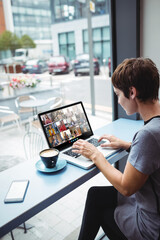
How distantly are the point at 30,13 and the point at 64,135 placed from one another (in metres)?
3.85

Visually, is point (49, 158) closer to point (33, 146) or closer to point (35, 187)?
point (35, 187)

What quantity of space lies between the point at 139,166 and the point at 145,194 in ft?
0.53

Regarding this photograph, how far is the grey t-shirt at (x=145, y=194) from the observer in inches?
32.3

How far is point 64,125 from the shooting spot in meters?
1.35

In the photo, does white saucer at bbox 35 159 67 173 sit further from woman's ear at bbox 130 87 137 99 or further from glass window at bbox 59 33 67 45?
glass window at bbox 59 33 67 45

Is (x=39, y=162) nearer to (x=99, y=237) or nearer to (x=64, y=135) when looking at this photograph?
(x=64, y=135)

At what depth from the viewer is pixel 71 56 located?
7504mm

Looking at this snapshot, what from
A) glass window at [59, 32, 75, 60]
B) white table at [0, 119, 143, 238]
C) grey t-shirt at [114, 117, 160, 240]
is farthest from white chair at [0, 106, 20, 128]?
glass window at [59, 32, 75, 60]

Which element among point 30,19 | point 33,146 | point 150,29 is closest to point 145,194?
point 150,29

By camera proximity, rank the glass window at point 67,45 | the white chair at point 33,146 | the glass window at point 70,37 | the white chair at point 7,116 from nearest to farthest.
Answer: the white chair at point 33,146 → the white chair at point 7,116 → the glass window at point 67,45 → the glass window at point 70,37

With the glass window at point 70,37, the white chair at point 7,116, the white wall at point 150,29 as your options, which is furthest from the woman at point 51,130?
the glass window at point 70,37

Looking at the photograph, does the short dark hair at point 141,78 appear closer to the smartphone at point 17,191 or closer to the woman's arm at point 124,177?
the woman's arm at point 124,177

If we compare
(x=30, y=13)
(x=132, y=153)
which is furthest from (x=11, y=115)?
(x=132, y=153)

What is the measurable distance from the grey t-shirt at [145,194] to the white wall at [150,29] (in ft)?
3.49
